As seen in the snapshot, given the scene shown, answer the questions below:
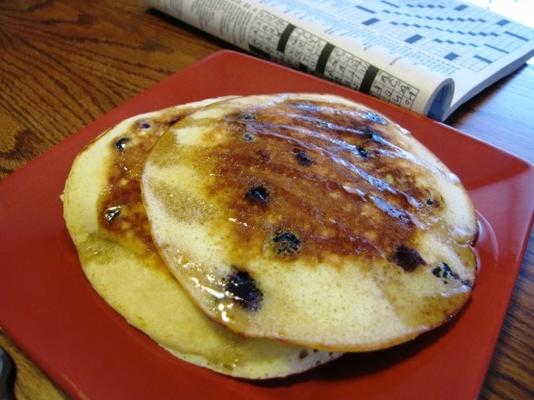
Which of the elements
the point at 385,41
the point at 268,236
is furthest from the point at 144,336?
the point at 385,41

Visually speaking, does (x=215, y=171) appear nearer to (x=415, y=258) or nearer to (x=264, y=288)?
(x=264, y=288)

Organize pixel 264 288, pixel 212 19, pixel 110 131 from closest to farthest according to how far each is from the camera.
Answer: pixel 264 288, pixel 110 131, pixel 212 19

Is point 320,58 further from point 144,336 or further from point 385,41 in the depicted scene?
point 144,336

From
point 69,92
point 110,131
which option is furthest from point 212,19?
point 110,131

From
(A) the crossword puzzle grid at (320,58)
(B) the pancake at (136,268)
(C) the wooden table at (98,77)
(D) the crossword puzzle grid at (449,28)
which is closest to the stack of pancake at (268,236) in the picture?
(B) the pancake at (136,268)

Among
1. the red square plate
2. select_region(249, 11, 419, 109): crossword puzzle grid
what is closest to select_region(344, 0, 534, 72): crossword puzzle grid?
select_region(249, 11, 419, 109): crossword puzzle grid

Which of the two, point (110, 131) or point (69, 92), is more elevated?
point (110, 131)

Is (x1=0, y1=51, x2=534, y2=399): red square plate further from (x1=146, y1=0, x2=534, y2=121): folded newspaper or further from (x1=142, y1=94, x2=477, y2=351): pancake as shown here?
(x1=146, y1=0, x2=534, y2=121): folded newspaper
